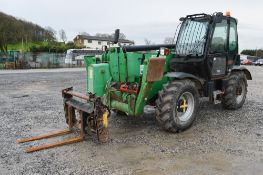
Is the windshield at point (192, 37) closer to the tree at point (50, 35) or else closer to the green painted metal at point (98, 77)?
the green painted metal at point (98, 77)

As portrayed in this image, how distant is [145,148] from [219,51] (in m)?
3.58

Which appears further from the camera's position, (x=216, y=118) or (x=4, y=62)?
(x=4, y=62)

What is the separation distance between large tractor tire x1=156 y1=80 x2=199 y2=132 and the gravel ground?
0.24m

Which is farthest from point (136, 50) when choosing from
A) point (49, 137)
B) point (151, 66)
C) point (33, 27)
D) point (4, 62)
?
point (33, 27)

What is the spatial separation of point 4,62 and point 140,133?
1251 inches

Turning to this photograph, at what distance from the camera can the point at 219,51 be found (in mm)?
8328

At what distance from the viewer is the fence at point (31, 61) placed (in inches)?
1336

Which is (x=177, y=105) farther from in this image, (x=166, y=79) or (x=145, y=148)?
(x=145, y=148)

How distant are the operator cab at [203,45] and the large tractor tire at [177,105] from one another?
0.75m

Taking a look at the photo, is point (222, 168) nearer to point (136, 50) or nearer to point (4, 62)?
point (136, 50)

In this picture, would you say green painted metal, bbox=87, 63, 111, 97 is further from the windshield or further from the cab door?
the cab door

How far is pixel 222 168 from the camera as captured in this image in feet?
17.1

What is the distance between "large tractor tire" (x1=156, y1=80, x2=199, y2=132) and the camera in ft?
22.0

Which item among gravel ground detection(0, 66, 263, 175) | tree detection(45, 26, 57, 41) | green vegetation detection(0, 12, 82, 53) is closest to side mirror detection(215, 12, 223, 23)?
gravel ground detection(0, 66, 263, 175)
